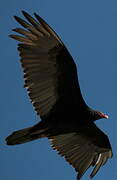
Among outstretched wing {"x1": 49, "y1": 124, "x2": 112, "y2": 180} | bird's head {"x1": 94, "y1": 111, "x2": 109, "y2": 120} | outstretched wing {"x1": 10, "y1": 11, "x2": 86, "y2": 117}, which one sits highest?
outstretched wing {"x1": 10, "y1": 11, "x2": 86, "y2": 117}

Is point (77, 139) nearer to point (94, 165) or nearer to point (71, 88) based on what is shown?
point (94, 165)

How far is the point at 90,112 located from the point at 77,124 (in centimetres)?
34

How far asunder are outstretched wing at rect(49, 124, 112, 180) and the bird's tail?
127 cm

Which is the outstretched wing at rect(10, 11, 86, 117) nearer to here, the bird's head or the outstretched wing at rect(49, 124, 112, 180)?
the bird's head

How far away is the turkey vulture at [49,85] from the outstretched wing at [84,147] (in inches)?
27.5

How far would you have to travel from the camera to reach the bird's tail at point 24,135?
11391mm

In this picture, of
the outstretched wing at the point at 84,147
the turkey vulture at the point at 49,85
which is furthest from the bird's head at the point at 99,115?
the outstretched wing at the point at 84,147

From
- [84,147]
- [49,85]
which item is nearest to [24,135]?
[49,85]

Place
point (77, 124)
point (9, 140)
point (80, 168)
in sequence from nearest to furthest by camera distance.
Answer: point (9, 140), point (77, 124), point (80, 168)

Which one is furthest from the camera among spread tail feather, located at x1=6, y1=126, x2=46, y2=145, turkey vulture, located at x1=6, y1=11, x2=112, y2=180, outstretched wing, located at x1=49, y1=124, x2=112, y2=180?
outstretched wing, located at x1=49, y1=124, x2=112, y2=180

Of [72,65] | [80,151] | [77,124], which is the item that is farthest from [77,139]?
[72,65]

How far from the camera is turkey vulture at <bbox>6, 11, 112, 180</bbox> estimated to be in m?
11.5

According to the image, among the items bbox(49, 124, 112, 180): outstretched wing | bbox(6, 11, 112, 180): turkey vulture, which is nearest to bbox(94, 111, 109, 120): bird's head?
bbox(6, 11, 112, 180): turkey vulture

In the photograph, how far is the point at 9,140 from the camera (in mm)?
11383
